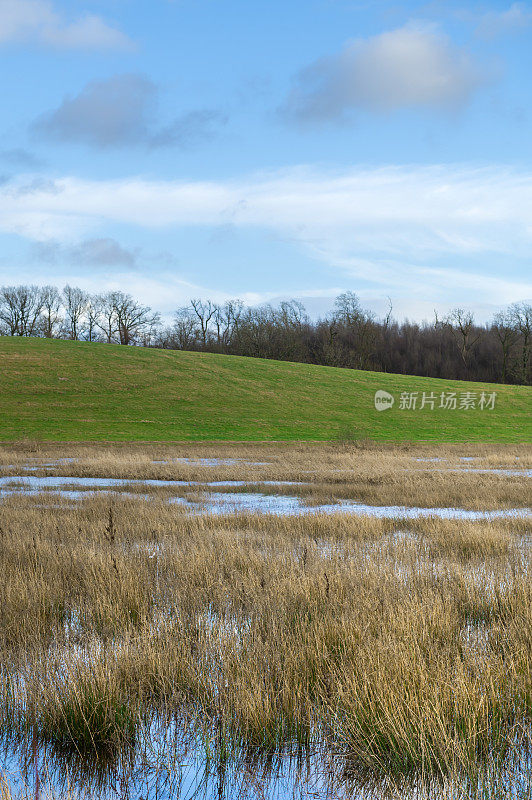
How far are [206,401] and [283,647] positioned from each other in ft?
153

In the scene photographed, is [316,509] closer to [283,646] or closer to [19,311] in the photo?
[283,646]

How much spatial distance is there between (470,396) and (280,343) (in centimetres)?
3096

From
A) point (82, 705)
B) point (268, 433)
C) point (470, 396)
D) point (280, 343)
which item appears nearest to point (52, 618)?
point (82, 705)

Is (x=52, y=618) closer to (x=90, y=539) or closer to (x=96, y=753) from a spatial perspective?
(x=96, y=753)

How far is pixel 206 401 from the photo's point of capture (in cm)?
5034

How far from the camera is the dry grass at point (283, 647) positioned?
3.20 m

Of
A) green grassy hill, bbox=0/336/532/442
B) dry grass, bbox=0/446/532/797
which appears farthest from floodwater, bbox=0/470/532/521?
green grassy hill, bbox=0/336/532/442

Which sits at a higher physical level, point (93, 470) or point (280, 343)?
point (280, 343)

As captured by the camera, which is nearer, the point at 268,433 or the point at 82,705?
the point at 82,705

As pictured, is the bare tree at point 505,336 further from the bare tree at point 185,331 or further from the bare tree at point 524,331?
the bare tree at point 185,331

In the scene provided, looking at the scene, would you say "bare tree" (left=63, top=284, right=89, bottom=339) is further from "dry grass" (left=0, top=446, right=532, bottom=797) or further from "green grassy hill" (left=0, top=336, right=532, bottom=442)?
"dry grass" (left=0, top=446, right=532, bottom=797)

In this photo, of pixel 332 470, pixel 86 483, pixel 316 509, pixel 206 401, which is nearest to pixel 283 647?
pixel 316 509

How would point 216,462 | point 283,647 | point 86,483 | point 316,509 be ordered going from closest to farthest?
point 283,647 < point 316,509 < point 86,483 < point 216,462

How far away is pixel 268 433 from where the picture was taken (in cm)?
4062
